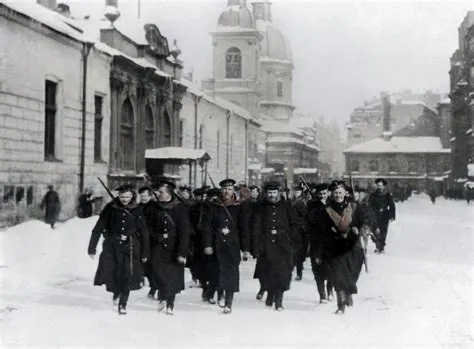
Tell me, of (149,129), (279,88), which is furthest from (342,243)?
(279,88)

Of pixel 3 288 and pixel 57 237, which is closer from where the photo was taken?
pixel 3 288

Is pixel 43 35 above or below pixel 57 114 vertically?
above

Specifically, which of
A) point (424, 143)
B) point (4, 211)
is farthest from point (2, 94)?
point (424, 143)

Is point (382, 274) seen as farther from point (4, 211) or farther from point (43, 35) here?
point (43, 35)

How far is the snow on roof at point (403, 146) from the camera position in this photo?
7719 centimetres

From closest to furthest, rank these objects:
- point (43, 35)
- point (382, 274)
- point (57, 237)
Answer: point (382, 274) < point (57, 237) < point (43, 35)

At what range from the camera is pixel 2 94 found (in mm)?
15133

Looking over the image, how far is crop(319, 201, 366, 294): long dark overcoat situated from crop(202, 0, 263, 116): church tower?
4956 centimetres

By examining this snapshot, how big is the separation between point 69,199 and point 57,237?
415 centimetres

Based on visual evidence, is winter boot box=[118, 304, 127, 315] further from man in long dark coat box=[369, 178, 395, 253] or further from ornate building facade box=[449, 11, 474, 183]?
ornate building facade box=[449, 11, 474, 183]

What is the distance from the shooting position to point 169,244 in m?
8.69

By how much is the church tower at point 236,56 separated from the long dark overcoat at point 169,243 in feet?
162

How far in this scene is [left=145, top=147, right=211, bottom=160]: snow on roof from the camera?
85.5 feet

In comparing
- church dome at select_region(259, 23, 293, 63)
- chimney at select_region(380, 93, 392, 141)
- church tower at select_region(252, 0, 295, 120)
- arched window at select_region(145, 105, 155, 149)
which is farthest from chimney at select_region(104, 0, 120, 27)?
chimney at select_region(380, 93, 392, 141)
